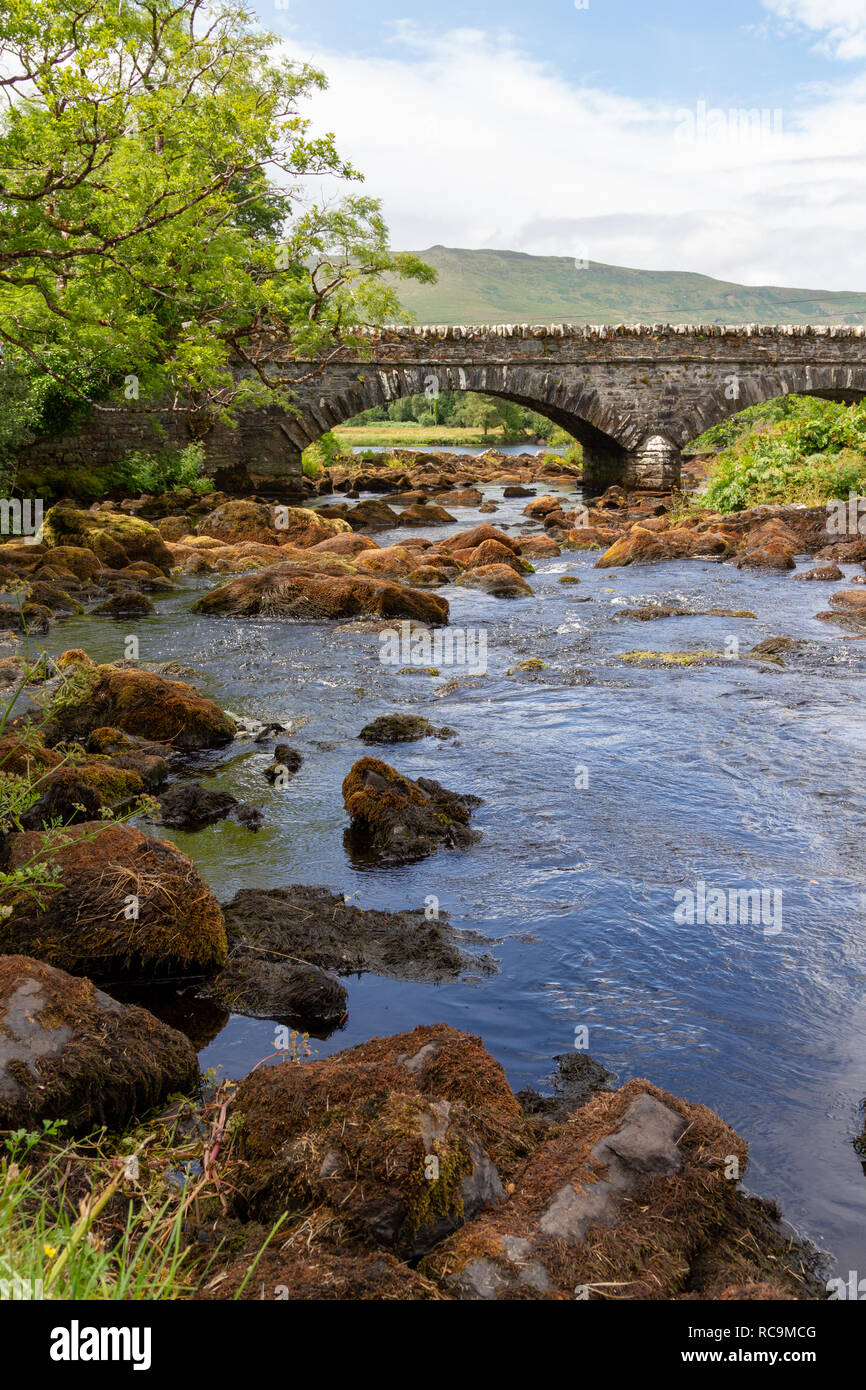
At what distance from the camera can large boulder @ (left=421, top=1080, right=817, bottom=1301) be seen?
3279 millimetres

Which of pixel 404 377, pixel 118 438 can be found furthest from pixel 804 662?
pixel 118 438

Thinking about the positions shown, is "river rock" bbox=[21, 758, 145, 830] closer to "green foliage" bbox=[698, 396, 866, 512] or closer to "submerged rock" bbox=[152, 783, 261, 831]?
"submerged rock" bbox=[152, 783, 261, 831]

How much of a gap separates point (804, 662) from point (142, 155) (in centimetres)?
1158

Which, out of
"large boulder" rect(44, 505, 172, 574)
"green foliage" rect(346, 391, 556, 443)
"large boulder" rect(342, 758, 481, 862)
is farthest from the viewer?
"green foliage" rect(346, 391, 556, 443)

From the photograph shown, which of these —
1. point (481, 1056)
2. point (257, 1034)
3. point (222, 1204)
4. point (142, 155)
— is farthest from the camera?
point (142, 155)

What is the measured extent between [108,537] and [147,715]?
11209 millimetres

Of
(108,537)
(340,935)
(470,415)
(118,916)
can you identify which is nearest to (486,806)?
(340,935)

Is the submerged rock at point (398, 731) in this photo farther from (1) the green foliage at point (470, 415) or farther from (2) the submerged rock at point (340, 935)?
(1) the green foliage at point (470, 415)

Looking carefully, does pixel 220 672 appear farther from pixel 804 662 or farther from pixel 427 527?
pixel 427 527

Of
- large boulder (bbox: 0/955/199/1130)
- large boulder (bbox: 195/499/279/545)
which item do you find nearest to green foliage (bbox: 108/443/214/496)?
large boulder (bbox: 195/499/279/545)

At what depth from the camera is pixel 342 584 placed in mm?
16906

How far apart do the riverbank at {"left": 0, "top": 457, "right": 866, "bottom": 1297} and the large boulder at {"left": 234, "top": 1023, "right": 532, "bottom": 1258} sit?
33 mm

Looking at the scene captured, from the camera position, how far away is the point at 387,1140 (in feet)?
12.0

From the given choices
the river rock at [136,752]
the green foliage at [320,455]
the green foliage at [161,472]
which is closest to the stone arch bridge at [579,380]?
the green foliage at [161,472]
